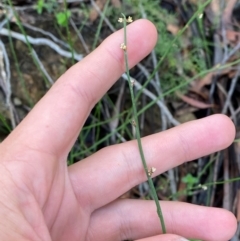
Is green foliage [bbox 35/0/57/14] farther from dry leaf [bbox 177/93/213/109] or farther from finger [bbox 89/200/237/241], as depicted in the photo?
finger [bbox 89/200/237/241]

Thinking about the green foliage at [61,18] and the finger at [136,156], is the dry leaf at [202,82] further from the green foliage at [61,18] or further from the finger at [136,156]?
the green foliage at [61,18]

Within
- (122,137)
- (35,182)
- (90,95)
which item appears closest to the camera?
(35,182)

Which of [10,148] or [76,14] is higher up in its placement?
[76,14]

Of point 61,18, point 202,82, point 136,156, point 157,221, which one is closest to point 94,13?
point 61,18

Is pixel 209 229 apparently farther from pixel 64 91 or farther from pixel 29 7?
pixel 29 7

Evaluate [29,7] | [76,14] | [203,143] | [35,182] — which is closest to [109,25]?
[76,14]

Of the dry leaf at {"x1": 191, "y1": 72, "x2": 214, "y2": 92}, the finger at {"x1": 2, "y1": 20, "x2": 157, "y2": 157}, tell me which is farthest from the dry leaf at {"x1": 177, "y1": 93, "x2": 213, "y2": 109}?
the finger at {"x1": 2, "y1": 20, "x2": 157, "y2": 157}

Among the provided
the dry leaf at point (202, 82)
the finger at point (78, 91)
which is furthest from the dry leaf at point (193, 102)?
the finger at point (78, 91)
